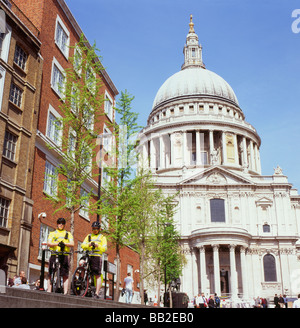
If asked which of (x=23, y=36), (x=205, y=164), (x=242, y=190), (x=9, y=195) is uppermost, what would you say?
(x=205, y=164)

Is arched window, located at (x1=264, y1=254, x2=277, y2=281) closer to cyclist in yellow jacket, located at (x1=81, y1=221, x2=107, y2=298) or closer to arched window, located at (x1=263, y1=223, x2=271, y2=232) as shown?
arched window, located at (x1=263, y1=223, x2=271, y2=232)

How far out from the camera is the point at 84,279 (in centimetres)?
1078

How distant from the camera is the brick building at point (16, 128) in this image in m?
18.8

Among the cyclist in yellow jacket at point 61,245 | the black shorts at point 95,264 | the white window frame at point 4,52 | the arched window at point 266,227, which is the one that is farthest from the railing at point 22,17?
the arched window at point 266,227

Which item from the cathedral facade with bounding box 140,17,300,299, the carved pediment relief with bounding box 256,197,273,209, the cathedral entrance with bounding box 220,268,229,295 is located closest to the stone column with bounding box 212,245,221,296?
the cathedral facade with bounding box 140,17,300,299

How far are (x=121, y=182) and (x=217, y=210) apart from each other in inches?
1934

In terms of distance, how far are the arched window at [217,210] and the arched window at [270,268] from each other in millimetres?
9649

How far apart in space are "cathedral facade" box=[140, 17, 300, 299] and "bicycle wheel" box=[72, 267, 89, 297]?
128 feet

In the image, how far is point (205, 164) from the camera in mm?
81125

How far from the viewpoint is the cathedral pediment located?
69688 millimetres

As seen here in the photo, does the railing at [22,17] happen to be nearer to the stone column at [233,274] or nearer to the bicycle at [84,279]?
the bicycle at [84,279]

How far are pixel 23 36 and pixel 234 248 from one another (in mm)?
49497
